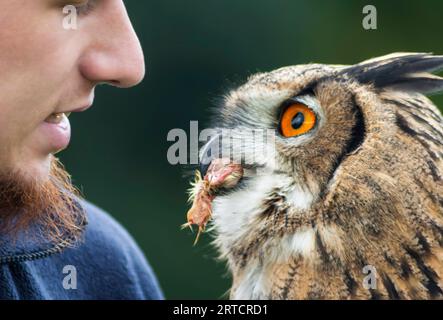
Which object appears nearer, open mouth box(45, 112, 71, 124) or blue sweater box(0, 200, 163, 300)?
open mouth box(45, 112, 71, 124)

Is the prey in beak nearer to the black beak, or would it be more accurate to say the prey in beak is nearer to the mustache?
the black beak

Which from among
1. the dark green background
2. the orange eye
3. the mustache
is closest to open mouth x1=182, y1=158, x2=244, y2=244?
the orange eye

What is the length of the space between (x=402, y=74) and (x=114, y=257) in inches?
41.3

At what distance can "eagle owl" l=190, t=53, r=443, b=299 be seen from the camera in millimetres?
1612

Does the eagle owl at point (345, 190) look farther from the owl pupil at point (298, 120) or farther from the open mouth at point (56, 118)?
the open mouth at point (56, 118)

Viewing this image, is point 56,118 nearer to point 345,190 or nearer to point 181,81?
point 345,190

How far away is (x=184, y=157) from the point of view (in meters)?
2.08

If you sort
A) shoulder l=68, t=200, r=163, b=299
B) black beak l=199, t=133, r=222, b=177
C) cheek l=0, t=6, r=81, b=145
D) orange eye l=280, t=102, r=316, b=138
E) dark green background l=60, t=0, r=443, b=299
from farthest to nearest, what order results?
dark green background l=60, t=0, r=443, b=299
shoulder l=68, t=200, r=163, b=299
black beak l=199, t=133, r=222, b=177
orange eye l=280, t=102, r=316, b=138
cheek l=0, t=6, r=81, b=145

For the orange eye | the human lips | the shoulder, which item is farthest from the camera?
the shoulder

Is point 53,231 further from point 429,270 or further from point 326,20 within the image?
point 326,20

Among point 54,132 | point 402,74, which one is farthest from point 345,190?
point 54,132

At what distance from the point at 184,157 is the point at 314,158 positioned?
1.66 feet

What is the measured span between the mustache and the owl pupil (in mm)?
570

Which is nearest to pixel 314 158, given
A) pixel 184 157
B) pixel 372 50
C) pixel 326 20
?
pixel 184 157
